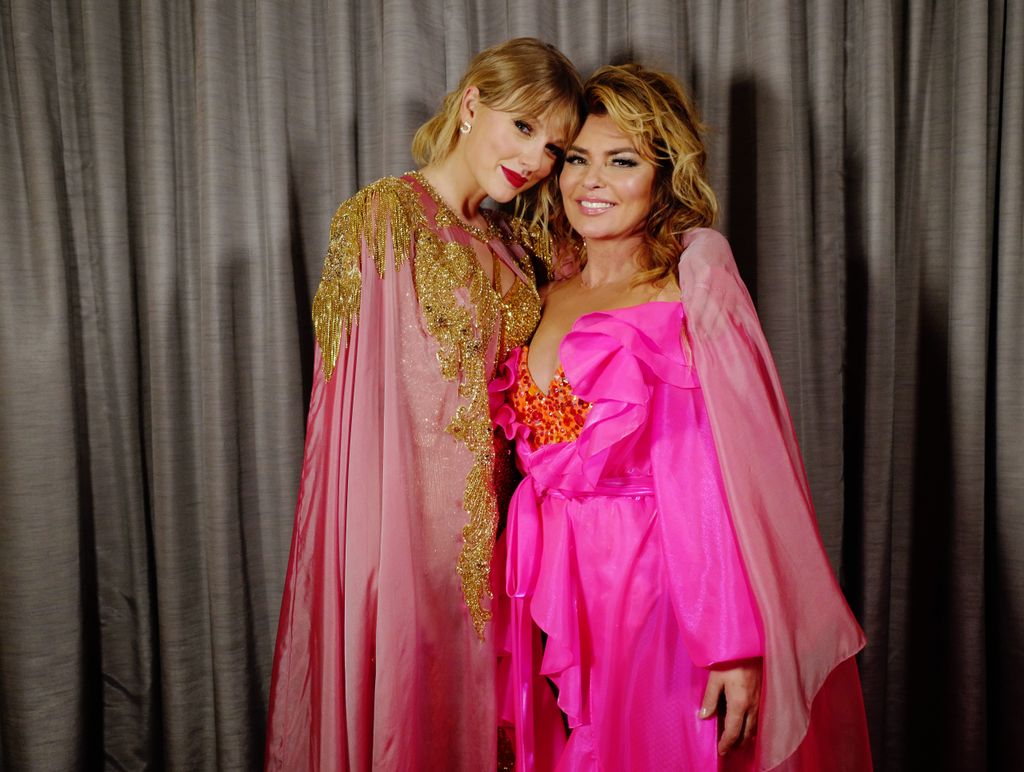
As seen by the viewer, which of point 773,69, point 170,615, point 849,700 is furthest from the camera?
point 170,615

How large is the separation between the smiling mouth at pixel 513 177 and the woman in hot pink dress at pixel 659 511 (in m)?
0.10

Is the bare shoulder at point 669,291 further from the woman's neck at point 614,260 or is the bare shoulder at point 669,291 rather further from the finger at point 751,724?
the finger at point 751,724

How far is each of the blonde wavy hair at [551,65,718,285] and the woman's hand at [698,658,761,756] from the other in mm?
694

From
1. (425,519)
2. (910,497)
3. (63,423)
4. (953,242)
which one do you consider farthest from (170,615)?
(953,242)

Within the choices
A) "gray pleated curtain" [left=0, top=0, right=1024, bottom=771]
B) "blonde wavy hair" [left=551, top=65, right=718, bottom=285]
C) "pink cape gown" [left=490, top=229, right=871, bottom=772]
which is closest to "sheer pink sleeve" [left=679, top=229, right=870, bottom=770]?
"pink cape gown" [left=490, top=229, right=871, bottom=772]

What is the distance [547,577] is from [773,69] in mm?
1284

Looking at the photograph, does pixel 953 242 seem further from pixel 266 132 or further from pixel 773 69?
pixel 266 132

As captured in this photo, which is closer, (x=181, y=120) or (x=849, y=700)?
(x=849, y=700)

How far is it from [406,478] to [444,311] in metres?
0.30

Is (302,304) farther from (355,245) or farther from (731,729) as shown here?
(731,729)

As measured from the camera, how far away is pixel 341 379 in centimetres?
120

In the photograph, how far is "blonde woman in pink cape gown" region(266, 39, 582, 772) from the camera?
1.15m

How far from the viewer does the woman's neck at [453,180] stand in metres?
1.33

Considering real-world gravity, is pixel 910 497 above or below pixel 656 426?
below
